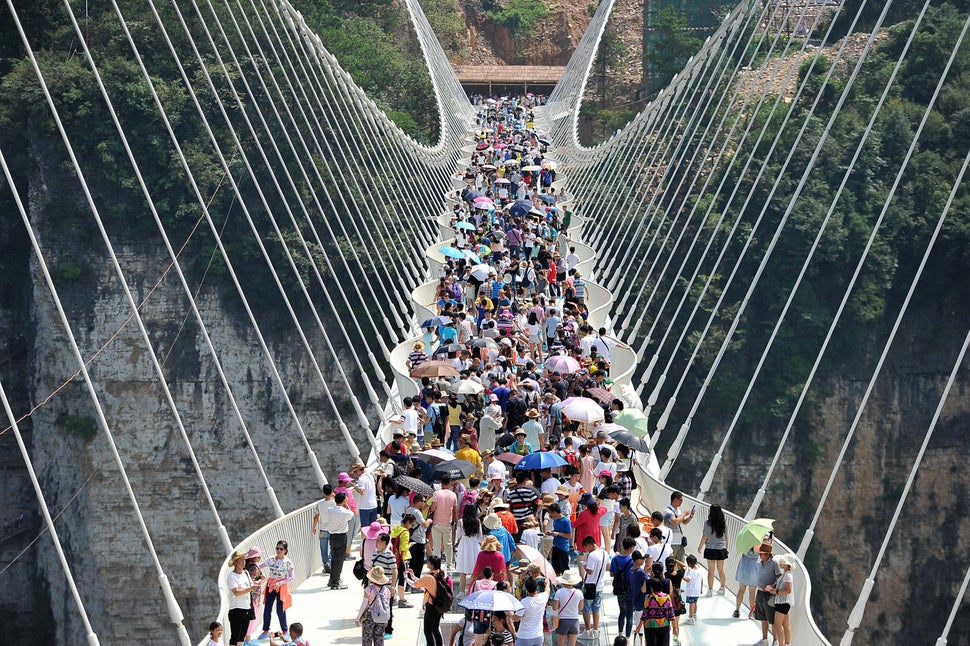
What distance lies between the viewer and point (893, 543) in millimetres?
54875

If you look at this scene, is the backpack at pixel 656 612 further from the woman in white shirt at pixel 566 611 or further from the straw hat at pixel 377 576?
the straw hat at pixel 377 576

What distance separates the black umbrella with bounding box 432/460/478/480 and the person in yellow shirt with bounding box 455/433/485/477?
211 millimetres

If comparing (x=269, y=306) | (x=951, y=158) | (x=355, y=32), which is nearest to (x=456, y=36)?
(x=355, y=32)

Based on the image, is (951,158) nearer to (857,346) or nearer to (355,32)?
(857,346)

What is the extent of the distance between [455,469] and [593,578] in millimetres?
2747

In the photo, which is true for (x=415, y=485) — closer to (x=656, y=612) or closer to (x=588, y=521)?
(x=588, y=521)

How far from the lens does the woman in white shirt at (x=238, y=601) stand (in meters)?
12.8

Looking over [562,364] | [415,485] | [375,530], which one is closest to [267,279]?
[562,364]

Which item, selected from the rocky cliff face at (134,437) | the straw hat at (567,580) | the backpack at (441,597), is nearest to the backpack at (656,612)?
the straw hat at (567,580)

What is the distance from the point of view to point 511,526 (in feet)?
46.9

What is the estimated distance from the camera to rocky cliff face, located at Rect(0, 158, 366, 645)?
2312 inches

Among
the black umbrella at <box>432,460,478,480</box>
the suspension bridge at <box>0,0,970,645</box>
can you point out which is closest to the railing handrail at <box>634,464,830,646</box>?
the black umbrella at <box>432,460,478,480</box>

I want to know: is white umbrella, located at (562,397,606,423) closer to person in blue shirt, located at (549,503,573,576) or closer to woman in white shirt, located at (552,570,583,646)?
person in blue shirt, located at (549,503,573,576)

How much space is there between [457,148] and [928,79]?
22660mm
